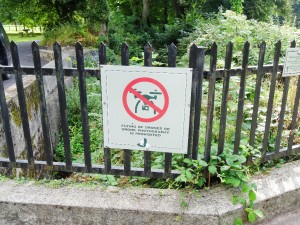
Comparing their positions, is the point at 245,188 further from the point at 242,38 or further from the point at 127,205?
the point at 242,38

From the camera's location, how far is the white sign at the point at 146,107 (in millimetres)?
2424

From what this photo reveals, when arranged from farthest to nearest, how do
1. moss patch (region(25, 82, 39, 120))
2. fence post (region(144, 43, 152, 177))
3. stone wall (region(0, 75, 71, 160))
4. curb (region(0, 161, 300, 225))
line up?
1. moss patch (region(25, 82, 39, 120))
2. stone wall (region(0, 75, 71, 160))
3. curb (region(0, 161, 300, 225))
4. fence post (region(144, 43, 152, 177))

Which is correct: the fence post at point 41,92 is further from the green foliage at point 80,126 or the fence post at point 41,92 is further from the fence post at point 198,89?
the fence post at point 198,89

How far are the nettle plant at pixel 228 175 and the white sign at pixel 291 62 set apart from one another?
0.78 meters

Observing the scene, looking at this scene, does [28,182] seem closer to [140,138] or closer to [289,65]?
[140,138]

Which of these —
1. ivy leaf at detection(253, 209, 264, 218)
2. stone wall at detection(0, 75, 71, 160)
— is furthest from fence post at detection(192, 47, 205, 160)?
stone wall at detection(0, 75, 71, 160)

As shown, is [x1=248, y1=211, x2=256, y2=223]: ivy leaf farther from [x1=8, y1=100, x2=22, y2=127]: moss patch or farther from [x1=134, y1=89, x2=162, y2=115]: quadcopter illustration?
[x1=8, y1=100, x2=22, y2=127]: moss patch

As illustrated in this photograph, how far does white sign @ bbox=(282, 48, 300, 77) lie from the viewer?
2807 mm

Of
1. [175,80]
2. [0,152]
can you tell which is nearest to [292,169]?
[175,80]

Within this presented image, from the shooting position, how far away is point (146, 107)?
2.50 meters

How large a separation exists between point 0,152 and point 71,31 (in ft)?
26.4

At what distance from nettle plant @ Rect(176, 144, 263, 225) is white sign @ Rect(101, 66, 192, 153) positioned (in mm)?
214

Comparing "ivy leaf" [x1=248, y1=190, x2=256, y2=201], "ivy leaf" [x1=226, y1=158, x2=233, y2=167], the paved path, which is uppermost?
"ivy leaf" [x1=226, y1=158, x2=233, y2=167]

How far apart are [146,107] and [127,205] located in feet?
2.65
